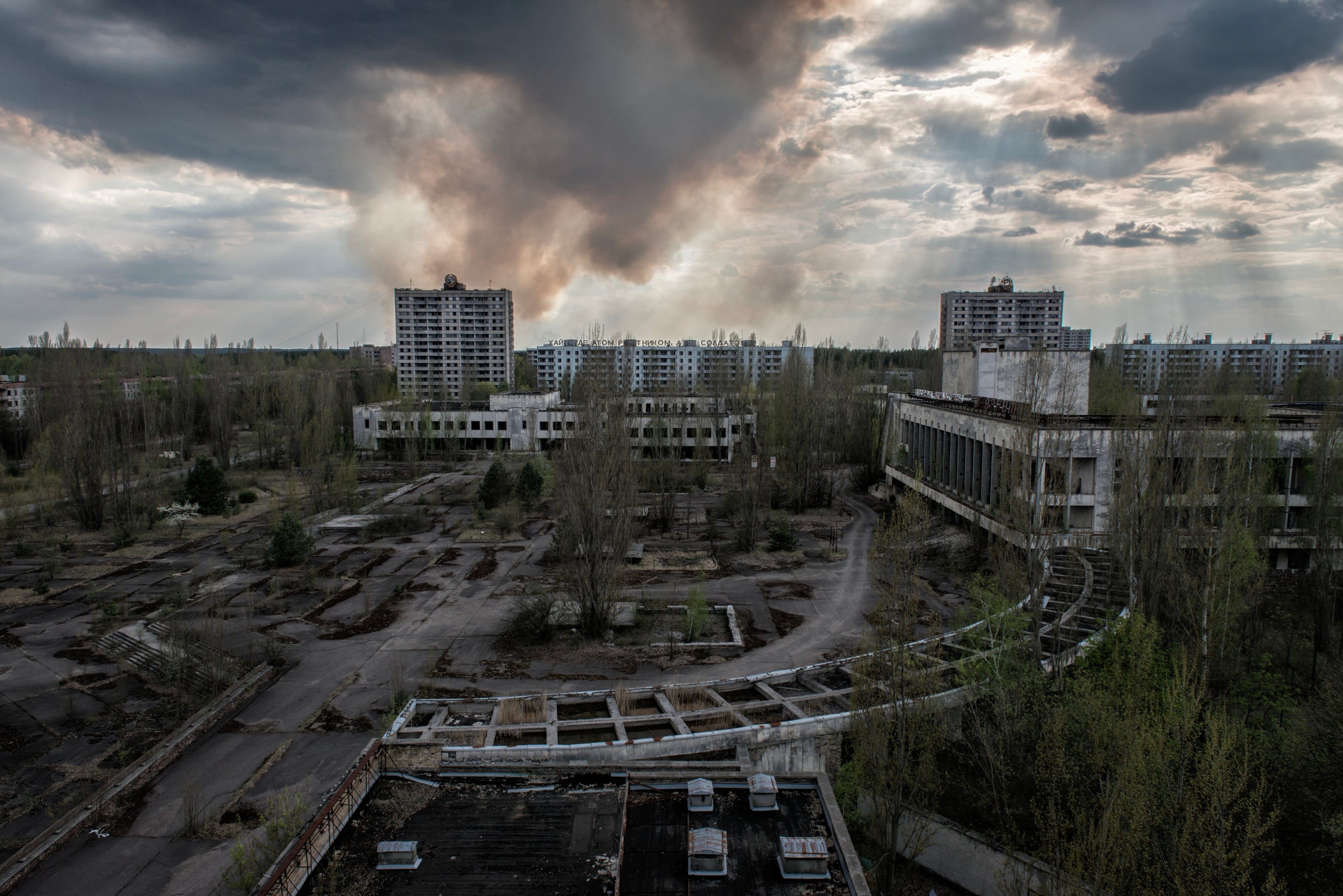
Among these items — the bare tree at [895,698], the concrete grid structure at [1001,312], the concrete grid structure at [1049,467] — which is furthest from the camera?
the concrete grid structure at [1001,312]

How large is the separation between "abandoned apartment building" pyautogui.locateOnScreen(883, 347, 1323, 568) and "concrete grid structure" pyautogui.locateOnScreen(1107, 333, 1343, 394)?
8212 mm

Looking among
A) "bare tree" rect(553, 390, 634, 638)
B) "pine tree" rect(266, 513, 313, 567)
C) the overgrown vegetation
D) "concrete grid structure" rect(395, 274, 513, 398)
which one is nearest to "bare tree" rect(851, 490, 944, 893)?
the overgrown vegetation

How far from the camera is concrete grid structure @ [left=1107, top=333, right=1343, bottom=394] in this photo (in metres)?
46.8

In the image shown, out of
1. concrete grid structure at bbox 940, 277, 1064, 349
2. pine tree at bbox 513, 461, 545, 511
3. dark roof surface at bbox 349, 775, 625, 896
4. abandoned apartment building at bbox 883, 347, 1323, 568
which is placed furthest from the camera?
concrete grid structure at bbox 940, 277, 1064, 349

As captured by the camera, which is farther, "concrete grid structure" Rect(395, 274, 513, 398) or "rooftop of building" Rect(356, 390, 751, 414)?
"concrete grid structure" Rect(395, 274, 513, 398)

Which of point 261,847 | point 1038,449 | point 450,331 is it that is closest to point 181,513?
point 261,847

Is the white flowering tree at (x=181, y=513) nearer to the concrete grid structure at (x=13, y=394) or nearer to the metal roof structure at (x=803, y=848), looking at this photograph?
the concrete grid structure at (x=13, y=394)

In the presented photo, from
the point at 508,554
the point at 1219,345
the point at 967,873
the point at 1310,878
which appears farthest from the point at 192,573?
the point at 1219,345

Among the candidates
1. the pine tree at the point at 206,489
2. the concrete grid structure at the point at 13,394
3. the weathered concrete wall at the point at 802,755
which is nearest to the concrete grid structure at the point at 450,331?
the concrete grid structure at the point at 13,394

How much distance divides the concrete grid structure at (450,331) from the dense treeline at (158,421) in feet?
50.5

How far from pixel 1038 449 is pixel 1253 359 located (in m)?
114

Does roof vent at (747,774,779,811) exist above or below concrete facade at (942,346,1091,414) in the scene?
below

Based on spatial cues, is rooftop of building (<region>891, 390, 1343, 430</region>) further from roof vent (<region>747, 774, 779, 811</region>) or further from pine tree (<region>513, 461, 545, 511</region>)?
pine tree (<region>513, 461, 545, 511</region>)

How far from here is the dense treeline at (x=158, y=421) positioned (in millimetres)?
35062
